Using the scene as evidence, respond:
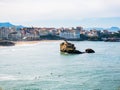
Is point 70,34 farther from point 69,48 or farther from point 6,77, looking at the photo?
point 6,77

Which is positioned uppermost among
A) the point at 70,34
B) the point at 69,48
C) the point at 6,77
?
the point at 70,34

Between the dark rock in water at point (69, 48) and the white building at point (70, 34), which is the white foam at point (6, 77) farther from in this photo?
the white building at point (70, 34)

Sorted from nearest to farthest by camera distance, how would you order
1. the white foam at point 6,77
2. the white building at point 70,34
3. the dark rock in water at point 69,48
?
the white foam at point 6,77 < the dark rock in water at point 69,48 < the white building at point 70,34

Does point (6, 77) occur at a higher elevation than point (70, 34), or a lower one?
lower

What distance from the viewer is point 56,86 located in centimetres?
3284

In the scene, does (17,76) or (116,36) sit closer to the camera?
(17,76)

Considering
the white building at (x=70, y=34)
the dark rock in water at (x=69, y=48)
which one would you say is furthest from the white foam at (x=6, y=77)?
the white building at (x=70, y=34)

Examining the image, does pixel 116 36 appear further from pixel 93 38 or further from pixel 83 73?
pixel 83 73

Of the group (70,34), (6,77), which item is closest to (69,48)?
(6,77)

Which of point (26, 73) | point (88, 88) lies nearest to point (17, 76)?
point (26, 73)

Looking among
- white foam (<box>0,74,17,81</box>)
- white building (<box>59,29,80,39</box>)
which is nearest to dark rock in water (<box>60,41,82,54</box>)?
white foam (<box>0,74,17,81</box>)

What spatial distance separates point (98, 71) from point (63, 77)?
6.51 m

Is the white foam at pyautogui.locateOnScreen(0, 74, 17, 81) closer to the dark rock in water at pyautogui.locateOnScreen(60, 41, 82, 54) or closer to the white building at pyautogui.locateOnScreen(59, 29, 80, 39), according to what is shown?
the dark rock in water at pyautogui.locateOnScreen(60, 41, 82, 54)

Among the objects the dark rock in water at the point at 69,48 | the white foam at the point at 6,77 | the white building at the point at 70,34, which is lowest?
the white foam at the point at 6,77
